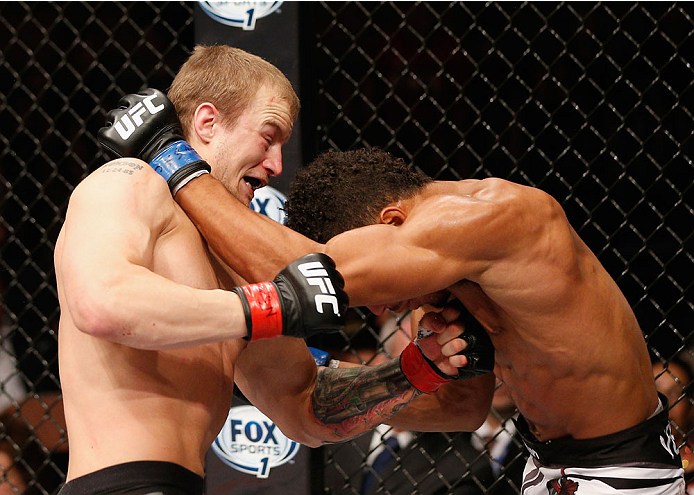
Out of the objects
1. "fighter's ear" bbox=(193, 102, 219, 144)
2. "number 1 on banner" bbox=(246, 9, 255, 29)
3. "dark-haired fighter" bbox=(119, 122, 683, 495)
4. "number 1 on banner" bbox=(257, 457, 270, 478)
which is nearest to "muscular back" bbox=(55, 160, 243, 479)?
"dark-haired fighter" bbox=(119, 122, 683, 495)

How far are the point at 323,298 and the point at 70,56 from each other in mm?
2539

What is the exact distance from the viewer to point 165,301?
0.95 meters

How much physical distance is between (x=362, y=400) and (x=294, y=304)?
0.56m

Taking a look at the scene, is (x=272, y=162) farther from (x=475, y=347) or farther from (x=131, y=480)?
(x=131, y=480)

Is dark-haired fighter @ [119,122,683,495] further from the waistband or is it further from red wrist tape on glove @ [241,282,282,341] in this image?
red wrist tape on glove @ [241,282,282,341]

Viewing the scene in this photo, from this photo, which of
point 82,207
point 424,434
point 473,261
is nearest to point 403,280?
point 473,261

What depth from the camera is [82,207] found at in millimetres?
1031

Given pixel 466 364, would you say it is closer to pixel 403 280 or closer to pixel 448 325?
pixel 448 325

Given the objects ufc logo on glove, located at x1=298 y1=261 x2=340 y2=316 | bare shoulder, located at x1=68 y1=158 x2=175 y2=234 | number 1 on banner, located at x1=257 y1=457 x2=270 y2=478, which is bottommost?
number 1 on banner, located at x1=257 y1=457 x2=270 y2=478

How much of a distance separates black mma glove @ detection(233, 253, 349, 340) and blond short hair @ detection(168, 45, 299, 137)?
429 mm

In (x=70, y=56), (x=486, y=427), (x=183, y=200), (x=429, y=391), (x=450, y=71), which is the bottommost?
(x=70, y=56)

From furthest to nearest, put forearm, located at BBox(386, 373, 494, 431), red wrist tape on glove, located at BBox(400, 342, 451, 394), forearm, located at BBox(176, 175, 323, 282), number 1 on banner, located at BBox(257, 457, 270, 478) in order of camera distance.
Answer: number 1 on banner, located at BBox(257, 457, 270, 478)
forearm, located at BBox(386, 373, 494, 431)
red wrist tape on glove, located at BBox(400, 342, 451, 394)
forearm, located at BBox(176, 175, 323, 282)

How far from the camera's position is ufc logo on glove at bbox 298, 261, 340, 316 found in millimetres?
1006

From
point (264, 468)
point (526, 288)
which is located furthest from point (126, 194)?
point (264, 468)
